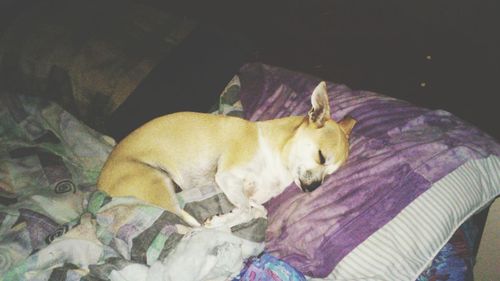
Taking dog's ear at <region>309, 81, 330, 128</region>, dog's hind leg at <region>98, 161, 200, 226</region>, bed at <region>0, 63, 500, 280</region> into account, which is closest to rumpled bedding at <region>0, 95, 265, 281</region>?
Result: bed at <region>0, 63, 500, 280</region>

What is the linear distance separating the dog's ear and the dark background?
1.88 m

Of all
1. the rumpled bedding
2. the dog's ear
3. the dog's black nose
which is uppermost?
the dog's ear

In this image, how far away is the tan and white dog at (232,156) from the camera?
2.51 meters

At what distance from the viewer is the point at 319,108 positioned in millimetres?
2609

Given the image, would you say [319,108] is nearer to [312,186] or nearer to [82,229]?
[312,186]

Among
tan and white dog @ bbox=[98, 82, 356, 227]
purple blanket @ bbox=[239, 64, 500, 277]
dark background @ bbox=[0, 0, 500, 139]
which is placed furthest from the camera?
dark background @ bbox=[0, 0, 500, 139]

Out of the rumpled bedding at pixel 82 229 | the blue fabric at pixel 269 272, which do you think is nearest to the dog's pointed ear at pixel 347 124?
the rumpled bedding at pixel 82 229

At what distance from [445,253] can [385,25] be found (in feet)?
11.9

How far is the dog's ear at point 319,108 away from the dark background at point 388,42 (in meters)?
1.88

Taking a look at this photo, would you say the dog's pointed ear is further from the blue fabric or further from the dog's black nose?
the blue fabric

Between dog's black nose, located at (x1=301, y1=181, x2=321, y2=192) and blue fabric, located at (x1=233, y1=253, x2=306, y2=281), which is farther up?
dog's black nose, located at (x1=301, y1=181, x2=321, y2=192)

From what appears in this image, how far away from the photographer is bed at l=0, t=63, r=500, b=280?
186 centimetres

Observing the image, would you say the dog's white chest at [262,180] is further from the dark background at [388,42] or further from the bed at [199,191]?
the dark background at [388,42]

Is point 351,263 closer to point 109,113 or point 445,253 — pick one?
point 445,253
